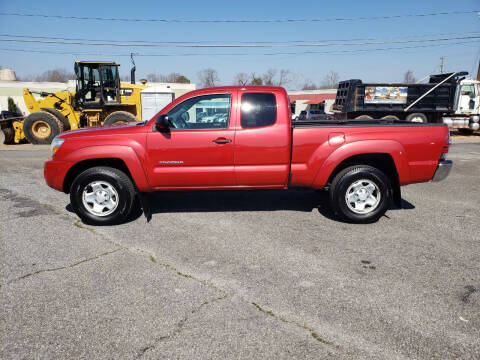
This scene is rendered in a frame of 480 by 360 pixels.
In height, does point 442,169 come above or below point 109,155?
below

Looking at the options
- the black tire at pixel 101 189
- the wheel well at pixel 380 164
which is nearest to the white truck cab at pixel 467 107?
the wheel well at pixel 380 164

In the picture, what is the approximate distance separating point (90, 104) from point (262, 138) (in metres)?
12.0

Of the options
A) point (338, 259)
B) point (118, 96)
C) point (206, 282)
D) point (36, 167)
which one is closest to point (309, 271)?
point (338, 259)

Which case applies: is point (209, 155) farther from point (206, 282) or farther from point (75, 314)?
point (75, 314)

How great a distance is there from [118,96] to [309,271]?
44.1ft

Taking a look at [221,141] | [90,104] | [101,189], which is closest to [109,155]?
[101,189]

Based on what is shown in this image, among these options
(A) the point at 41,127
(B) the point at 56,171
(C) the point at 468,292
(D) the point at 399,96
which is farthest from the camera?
(D) the point at 399,96

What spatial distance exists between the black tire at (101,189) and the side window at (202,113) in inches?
40.7

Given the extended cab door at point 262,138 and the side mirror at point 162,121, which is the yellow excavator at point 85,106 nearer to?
the side mirror at point 162,121

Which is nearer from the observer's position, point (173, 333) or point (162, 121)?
point (173, 333)

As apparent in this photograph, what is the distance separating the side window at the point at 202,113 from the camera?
15.3ft

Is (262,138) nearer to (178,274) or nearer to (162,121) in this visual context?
(162,121)

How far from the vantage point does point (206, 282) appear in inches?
129

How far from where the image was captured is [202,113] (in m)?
4.80
